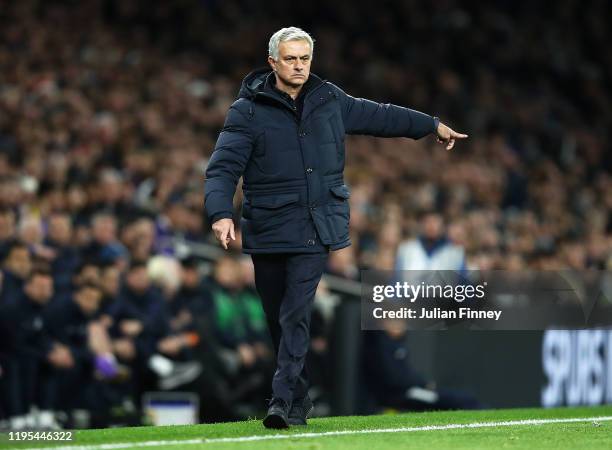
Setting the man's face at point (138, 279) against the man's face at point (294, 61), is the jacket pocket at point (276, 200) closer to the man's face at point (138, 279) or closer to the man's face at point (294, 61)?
the man's face at point (294, 61)

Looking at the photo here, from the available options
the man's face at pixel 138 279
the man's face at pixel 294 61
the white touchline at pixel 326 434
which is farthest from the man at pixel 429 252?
the man's face at pixel 294 61

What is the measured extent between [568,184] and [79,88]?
26.1 feet

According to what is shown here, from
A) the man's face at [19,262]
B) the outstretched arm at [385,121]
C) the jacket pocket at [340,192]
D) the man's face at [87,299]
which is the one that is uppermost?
the outstretched arm at [385,121]

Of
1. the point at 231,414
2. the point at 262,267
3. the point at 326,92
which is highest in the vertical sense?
the point at 326,92

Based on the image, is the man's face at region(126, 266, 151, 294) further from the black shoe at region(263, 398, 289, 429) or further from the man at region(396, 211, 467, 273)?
the black shoe at region(263, 398, 289, 429)

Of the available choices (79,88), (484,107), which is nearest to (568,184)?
(484,107)

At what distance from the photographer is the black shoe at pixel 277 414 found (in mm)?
6926

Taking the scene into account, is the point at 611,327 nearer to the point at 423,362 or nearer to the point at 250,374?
the point at 423,362

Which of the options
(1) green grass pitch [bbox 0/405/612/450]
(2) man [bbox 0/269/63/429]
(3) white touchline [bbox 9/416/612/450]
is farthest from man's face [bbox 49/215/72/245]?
(3) white touchline [bbox 9/416/612/450]

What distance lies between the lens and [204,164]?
48.3ft

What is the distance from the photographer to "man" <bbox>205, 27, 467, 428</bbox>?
274 inches

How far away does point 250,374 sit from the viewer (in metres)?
12.0

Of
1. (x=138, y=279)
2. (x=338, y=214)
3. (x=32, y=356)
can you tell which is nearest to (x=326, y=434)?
(x=338, y=214)

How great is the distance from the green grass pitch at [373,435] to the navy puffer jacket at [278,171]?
890mm
